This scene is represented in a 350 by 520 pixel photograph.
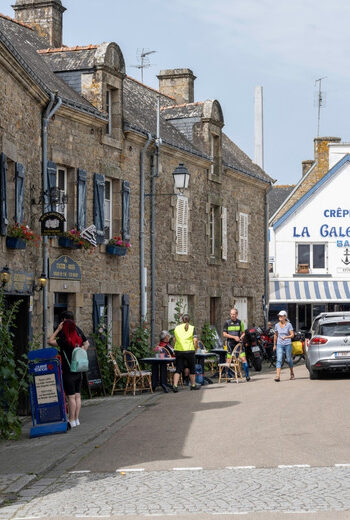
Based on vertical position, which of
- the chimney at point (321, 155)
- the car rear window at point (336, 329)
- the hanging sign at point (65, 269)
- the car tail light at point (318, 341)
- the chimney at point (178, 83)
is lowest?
the car tail light at point (318, 341)

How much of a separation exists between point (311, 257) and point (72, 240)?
2274 centimetres

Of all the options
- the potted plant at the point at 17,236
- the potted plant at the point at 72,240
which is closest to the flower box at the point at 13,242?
the potted plant at the point at 17,236

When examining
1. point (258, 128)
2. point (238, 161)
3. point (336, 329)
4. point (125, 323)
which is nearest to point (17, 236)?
point (125, 323)

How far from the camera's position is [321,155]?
45062 mm

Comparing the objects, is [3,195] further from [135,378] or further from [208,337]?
[208,337]

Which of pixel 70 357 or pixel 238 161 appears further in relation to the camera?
pixel 238 161

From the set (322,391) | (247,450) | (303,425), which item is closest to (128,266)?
(322,391)

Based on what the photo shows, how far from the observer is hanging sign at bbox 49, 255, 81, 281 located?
1967 centimetres

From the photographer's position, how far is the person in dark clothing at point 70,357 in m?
14.4

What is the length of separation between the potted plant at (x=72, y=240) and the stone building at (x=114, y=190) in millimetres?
177

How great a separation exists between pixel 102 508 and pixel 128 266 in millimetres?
15827

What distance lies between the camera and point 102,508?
8125 millimetres

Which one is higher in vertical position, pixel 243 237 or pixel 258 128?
pixel 258 128

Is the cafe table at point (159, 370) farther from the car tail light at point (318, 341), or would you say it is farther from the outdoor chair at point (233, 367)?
the car tail light at point (318, 341)
